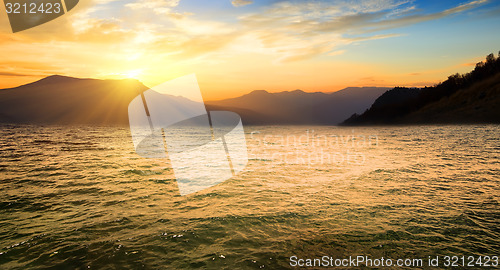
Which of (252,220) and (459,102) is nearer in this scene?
(252,220)

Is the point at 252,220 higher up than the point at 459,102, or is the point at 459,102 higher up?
the point at 459,102

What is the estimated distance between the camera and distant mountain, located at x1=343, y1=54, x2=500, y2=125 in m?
71.2

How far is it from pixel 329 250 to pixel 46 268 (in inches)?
236

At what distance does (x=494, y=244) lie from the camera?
225 inches

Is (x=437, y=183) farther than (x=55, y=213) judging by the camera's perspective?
Yes

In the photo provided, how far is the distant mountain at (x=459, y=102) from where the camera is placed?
2805 inches

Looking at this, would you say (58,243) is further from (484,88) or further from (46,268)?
(484,88)

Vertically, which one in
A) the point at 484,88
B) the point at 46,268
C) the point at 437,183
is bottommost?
the point at 437,183

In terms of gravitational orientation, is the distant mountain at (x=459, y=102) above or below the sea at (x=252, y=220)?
above

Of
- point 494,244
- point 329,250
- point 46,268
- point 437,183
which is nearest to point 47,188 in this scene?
point 46,268

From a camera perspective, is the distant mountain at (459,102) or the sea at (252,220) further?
the distant mountain at (459,102)

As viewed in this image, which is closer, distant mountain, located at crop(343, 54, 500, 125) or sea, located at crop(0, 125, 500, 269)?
sea, located at crop(0, 125, 500, 269)

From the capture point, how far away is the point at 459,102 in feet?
277

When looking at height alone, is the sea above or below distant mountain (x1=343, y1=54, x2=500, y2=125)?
below
